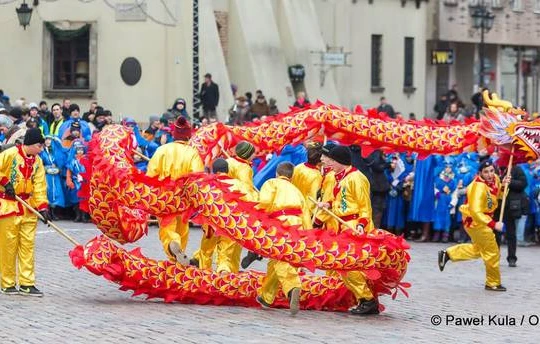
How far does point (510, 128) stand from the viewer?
18.1m

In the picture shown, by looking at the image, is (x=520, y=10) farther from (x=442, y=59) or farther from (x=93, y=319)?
(x=93, y=319)

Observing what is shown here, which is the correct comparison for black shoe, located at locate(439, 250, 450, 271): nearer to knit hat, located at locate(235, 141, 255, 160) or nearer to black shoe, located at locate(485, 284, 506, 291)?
black shoe, located at locate(485, 284, 506, 291)

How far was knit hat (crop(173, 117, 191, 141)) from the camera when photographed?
1858cm

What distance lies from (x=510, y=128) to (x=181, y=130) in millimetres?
3745

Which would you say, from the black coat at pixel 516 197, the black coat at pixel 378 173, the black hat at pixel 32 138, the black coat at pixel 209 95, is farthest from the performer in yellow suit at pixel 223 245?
the black coat at pixel 209 95

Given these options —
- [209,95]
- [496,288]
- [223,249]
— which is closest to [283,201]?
[223,249]

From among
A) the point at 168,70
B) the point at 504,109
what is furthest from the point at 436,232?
the point at 168,70

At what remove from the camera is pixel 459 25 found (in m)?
55.8

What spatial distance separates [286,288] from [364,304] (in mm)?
843

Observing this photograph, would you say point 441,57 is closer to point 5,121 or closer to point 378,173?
point 378,173

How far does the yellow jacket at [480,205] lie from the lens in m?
18.9

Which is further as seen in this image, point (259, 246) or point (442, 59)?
point (442, 59)

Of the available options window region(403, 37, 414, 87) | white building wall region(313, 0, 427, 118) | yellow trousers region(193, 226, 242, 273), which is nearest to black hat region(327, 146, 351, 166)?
yellow trousers region(193, 226, 242, 273)

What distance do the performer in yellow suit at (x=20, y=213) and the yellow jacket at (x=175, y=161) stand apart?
131 cm
